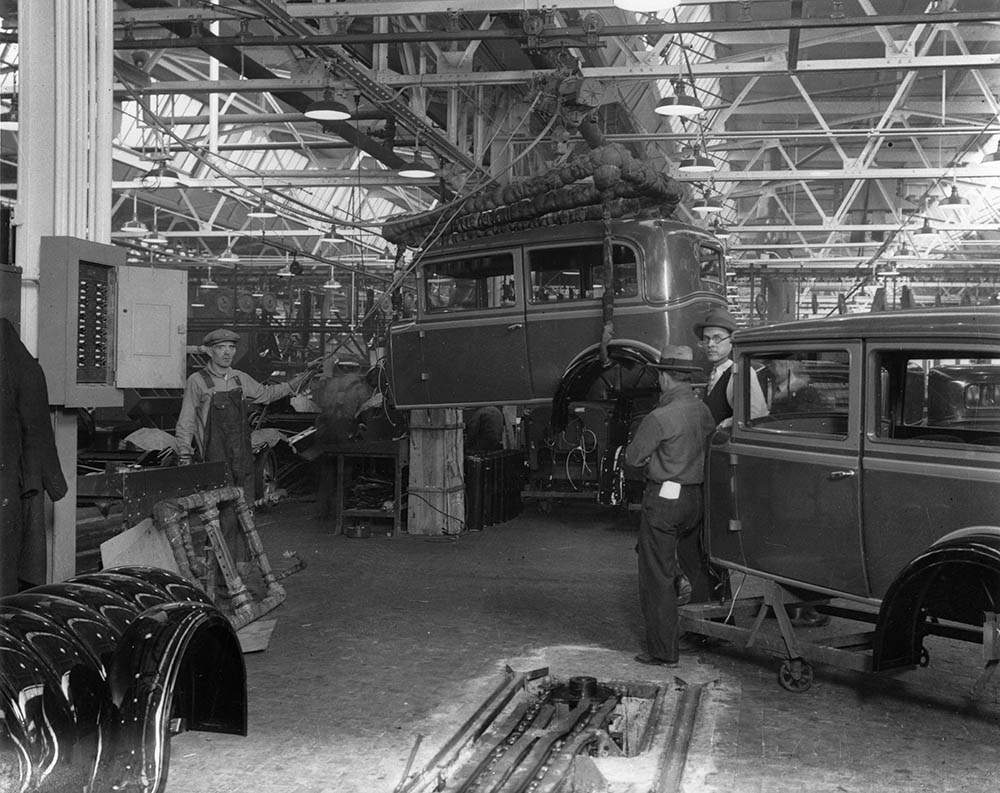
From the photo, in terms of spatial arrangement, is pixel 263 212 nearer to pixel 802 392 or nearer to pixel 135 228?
pixel 135 228

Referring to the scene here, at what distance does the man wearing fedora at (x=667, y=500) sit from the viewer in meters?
7.14

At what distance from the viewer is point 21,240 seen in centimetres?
618

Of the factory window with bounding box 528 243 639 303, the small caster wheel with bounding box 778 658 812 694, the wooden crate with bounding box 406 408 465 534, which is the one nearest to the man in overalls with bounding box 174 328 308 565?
the factory window with bounding box 528 243 639 303

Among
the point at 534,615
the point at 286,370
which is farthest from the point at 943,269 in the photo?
the point at 534,615

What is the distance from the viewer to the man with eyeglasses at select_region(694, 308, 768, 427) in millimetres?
7039

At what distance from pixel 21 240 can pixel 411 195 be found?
21788 mm

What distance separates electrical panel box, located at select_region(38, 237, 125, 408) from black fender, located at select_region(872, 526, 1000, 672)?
14.8 feet

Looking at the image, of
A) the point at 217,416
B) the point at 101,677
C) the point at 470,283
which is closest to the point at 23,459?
the point at 101,677

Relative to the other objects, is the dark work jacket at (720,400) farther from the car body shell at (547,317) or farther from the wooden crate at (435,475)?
the wooden crate at (435,475)

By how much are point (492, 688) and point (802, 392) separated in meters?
4.50

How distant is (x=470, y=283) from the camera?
38.5ft

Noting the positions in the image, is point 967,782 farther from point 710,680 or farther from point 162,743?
point 162,743

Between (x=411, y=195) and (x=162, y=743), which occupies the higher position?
(x=411, y=195)

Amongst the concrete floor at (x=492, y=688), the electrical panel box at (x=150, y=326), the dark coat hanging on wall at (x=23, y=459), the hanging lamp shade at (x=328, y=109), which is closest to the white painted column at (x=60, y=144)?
the electrical panel box at (x=150, y=326)
